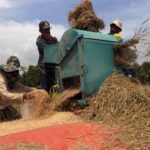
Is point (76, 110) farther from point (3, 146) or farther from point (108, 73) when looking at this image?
point (3, 146)

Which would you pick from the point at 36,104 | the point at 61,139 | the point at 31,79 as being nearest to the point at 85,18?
the point at 36,104

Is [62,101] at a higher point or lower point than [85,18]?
lower

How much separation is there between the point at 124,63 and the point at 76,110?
1.11m

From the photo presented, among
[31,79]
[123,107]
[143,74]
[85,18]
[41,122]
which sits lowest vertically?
[41,122]

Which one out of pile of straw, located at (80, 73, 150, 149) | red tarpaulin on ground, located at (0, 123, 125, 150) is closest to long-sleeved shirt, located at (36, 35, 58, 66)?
pile of straw, located at (80, 73, 150, 149)

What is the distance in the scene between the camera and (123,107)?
5.39 metres

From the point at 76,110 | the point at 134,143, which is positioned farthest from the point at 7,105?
the point at 134,143

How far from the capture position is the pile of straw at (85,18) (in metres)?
7.49

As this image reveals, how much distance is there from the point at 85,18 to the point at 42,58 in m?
1.08

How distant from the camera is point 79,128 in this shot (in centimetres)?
456

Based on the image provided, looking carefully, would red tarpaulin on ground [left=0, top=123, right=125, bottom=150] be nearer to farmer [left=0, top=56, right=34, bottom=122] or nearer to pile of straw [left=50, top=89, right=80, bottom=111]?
pile of straw [left=50, top=89, right=80, bottom=111]

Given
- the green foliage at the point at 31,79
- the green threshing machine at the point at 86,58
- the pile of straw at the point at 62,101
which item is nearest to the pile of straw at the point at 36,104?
the pile of straw at the point at 62,101

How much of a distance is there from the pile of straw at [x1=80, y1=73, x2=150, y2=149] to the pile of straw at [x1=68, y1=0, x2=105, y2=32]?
1603mm

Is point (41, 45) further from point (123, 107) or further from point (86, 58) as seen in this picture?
point (123, 107)
